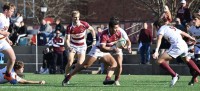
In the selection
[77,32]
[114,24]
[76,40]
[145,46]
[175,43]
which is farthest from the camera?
[145,46]

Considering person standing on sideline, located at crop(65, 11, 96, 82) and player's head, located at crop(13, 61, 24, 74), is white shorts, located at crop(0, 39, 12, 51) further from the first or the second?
person standing on sideline, located at crop(65, 11, 96, 82)

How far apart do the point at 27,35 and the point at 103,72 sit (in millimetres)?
8125

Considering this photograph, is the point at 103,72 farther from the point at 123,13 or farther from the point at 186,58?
the point at 123,13

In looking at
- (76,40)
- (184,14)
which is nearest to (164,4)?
(184,14)

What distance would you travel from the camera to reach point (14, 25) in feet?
127

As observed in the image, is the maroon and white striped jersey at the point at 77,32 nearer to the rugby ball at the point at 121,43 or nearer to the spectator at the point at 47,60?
the rugby ball at the point at 121,43

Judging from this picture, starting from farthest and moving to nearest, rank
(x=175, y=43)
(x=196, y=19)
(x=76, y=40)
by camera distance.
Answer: (x=76, y=40) → (x=196, y=19) → (x=175, y=43)

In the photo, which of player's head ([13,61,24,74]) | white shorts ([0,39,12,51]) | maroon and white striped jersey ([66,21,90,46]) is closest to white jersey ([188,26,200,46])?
maroon and white striped jersey ([66,21,90,46])

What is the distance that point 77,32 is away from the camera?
21969 millimetres

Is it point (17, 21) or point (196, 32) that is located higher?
point (196, 32)

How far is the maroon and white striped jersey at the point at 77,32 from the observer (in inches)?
857

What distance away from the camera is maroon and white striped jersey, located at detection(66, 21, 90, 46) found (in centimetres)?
2177

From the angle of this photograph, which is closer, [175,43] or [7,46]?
[7,46]

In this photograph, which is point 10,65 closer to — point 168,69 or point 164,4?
point 168,69
